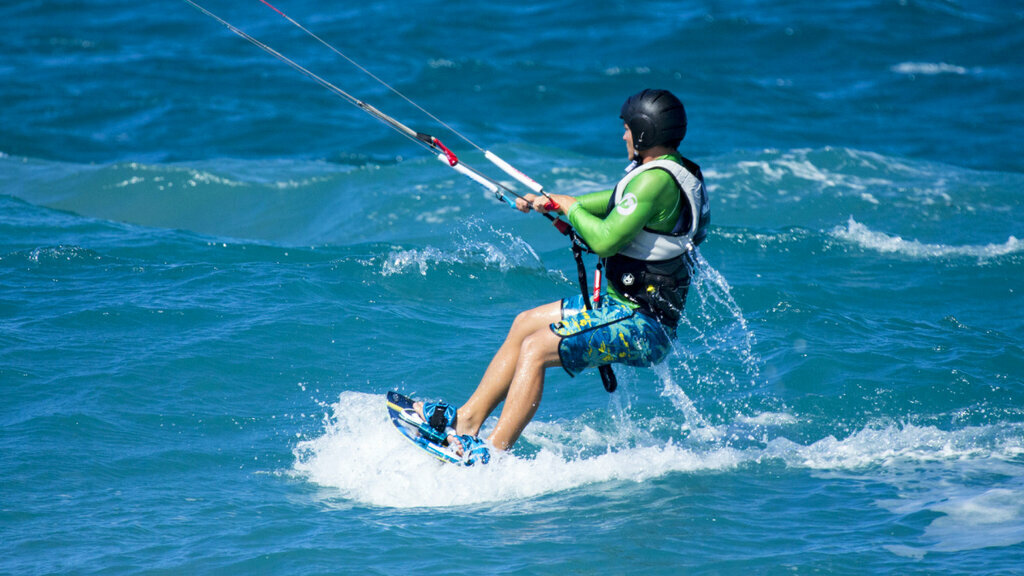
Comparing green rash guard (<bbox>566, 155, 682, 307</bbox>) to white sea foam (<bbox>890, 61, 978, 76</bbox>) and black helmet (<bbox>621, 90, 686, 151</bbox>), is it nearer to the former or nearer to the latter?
black helmet (<bbox>621, 90, 686, 151</bbox>)

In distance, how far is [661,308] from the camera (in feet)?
17.5

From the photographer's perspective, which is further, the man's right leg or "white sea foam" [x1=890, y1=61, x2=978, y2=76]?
"white sea foam" [x1=890, y1=61, x2=978, y2=76]

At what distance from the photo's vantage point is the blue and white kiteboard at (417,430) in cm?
534

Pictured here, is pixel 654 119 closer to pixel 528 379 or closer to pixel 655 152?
pixel 655 152

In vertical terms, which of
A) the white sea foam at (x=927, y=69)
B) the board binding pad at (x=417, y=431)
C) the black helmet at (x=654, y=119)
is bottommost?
the board binding pad at (x=417, y=431)

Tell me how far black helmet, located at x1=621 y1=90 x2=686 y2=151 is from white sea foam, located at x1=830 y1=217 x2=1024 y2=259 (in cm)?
580

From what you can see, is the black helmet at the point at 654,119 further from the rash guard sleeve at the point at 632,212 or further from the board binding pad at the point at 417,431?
the board binding pad at the point at 417,431

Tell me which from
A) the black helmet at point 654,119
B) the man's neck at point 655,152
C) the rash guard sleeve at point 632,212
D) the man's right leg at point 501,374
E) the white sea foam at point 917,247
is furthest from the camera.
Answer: the white sea foam at point 917,247

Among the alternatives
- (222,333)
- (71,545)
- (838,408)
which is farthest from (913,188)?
(71,545)

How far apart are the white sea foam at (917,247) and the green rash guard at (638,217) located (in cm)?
583

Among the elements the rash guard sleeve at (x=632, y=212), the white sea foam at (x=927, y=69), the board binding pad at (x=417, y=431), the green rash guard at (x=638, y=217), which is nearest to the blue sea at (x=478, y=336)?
Result: the board binding pad at (x=417, y=431)

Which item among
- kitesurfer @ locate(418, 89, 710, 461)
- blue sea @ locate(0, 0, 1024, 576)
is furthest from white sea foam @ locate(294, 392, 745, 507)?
kitesurfer @ locate(418, 89, 710, 461)

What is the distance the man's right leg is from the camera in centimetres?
547

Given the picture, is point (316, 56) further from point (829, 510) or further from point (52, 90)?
point (829, 510)
